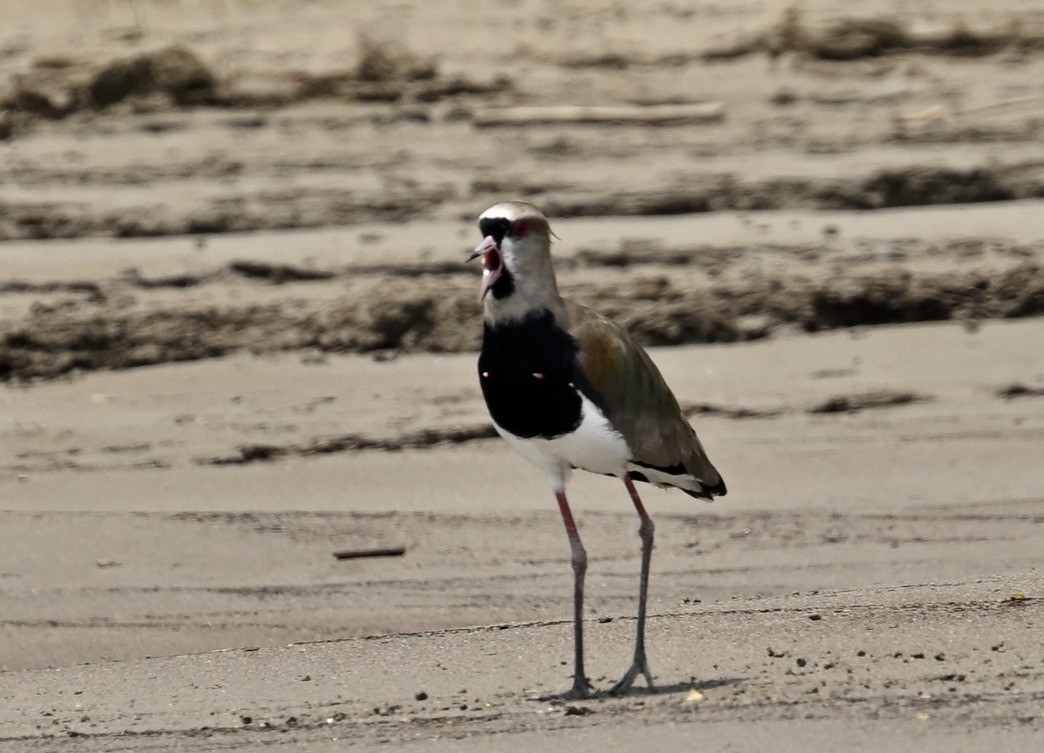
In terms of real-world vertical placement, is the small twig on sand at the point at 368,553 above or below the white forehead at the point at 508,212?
below

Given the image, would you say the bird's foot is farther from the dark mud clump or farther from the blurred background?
the dark mud clump

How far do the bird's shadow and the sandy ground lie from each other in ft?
0.09

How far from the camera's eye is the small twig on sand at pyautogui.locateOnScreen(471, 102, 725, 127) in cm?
1089

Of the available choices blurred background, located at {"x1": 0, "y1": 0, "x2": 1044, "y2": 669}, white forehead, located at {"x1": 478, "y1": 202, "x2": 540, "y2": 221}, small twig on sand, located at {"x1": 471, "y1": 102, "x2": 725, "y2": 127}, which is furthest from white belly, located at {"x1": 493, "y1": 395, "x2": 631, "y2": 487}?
small twig on sand, located at {"x1": 471, "y1": 102, "x2": 725, "y2": 127}

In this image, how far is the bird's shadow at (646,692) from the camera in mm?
4586

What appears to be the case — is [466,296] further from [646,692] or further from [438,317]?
[646,692]

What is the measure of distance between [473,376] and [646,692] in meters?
3.45

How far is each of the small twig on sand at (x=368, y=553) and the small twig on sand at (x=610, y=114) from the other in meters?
5.09

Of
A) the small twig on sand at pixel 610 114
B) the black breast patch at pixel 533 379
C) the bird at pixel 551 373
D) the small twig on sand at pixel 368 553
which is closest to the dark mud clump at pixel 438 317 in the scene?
the small twig on sand at pixel 368 553

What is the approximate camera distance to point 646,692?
4.64 metres

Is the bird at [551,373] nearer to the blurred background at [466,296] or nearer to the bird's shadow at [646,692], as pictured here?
the bird's shadow at [646,692]

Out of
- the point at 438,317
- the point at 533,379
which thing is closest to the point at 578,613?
the point at 533,379

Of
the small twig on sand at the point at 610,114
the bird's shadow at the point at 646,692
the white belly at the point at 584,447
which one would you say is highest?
the small twig on sand at the point at 610,114

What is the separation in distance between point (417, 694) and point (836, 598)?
131 cm
